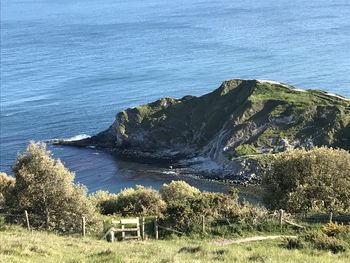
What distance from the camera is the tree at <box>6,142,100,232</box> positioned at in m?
35.2

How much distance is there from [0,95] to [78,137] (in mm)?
41174

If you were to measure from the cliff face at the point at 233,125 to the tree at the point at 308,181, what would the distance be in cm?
4710

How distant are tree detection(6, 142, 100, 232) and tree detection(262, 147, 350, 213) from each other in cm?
1542

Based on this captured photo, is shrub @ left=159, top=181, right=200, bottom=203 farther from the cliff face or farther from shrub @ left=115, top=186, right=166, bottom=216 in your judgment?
the cliff face

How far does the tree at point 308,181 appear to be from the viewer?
41469mm

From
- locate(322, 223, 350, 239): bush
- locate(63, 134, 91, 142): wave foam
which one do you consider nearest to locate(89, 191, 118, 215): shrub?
locate(322, 223, 350, 239): bush

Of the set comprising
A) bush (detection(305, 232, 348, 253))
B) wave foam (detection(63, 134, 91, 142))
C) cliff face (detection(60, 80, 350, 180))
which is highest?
bush (detection(305, 232, 348, 253))

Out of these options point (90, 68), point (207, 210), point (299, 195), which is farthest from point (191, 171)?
point (90, 68)

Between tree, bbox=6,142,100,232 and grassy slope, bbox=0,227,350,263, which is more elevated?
grassy slope, bbox=0,227,350,263

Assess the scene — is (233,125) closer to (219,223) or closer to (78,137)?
(78,137)

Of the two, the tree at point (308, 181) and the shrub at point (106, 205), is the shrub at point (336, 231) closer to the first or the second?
the tree at point (308, 181)

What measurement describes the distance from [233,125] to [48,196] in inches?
2906

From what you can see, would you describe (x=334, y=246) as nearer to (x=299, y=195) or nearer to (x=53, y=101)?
(x=299, y=195)

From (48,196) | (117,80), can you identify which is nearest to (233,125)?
(117,80)
